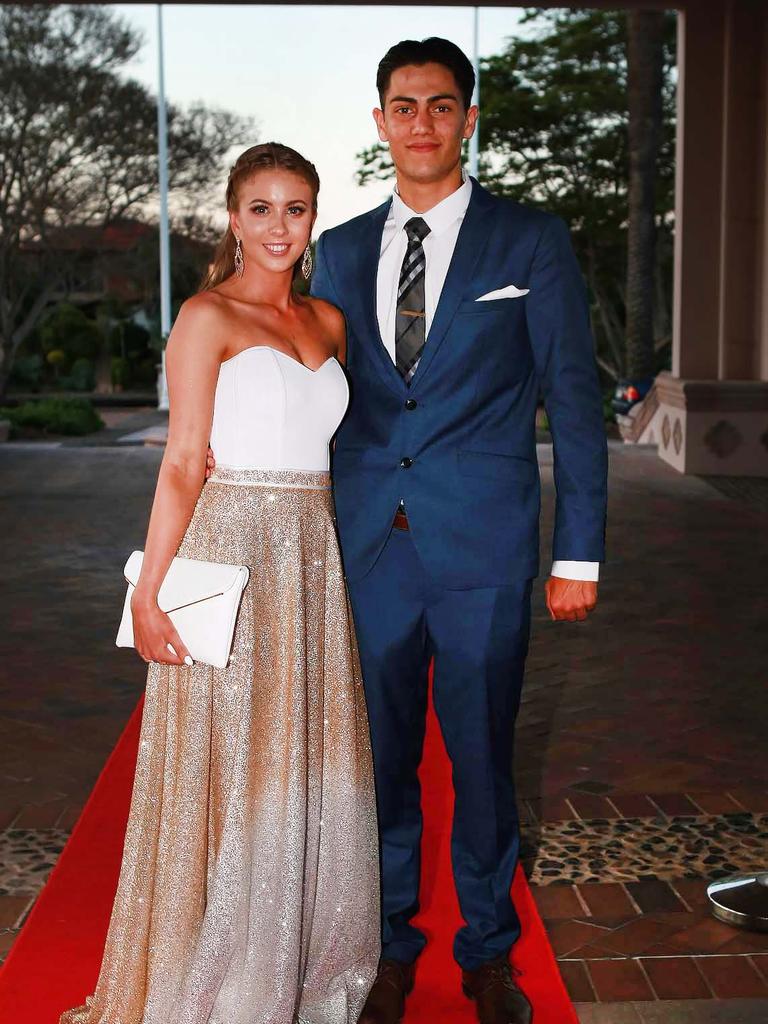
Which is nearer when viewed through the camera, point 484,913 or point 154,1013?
point 154,1013

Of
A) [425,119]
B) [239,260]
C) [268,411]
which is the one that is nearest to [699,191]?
[425,119]

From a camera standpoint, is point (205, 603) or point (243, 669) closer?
point (205, 603)

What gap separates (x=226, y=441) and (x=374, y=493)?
41 centimetres

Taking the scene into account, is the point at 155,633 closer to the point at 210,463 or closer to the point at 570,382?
the point at 210,463

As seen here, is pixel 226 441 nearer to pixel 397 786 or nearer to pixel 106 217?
pixel 397 786

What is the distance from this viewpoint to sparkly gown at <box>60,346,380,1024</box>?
2869 mm

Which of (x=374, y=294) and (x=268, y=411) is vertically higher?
(x=374, y=294)

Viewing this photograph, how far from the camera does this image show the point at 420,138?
3068 millimetres

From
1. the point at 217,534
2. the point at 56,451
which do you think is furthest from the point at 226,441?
the point at 56,451

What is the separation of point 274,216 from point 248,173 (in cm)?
11

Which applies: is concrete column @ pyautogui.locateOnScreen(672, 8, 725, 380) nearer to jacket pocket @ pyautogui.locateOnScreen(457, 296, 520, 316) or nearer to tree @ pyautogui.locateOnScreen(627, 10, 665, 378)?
tree @ pyautogui.locateOnScreen(627, 10, 665, 378)

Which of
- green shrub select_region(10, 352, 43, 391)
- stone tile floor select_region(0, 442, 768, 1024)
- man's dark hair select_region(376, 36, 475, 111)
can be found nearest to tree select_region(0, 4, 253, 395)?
green shrub select_region(10, 352, 43, 391)

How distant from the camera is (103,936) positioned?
3.55m

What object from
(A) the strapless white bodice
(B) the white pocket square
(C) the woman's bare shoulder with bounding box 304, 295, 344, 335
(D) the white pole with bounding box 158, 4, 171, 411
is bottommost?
(A) the strapless white bodice
